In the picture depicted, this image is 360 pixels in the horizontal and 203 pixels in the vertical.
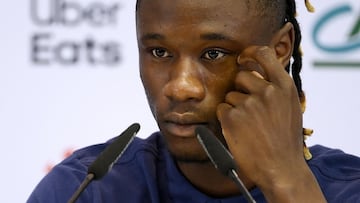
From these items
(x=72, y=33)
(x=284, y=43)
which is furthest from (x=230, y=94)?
(x=72, y=33)

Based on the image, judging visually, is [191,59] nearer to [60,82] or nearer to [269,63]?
[269,63]

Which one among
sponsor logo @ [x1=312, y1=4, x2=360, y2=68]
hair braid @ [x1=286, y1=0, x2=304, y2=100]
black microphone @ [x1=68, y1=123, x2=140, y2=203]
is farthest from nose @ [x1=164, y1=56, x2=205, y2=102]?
sponsor logo @ [x1=312, y1=4, x2=360, y2=68]

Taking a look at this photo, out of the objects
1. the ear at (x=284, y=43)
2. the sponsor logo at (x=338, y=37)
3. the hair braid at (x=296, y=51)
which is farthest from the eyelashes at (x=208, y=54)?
the sponsor logo at (x=338, y=37)

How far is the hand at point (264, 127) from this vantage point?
54.7 inches

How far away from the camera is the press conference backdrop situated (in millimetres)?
2213

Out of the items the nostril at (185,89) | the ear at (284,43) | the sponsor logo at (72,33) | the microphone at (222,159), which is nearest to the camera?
the microphone at (222,159)

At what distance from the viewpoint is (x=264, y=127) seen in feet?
4.57

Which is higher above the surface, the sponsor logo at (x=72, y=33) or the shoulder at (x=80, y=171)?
the sponsor logo at (x=72, y=33)

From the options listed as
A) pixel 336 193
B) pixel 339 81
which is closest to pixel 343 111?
pixel 339 81

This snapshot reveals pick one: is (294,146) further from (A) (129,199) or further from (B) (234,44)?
(A) (129,199)

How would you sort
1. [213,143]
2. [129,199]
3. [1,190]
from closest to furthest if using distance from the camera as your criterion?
[213,143], [129,199], [1,190]

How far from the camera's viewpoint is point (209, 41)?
141 centimetres

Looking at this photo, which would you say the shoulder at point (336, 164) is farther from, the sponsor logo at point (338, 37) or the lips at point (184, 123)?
the sponsor logo at point (338, 37)

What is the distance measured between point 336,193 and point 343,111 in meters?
0.82
